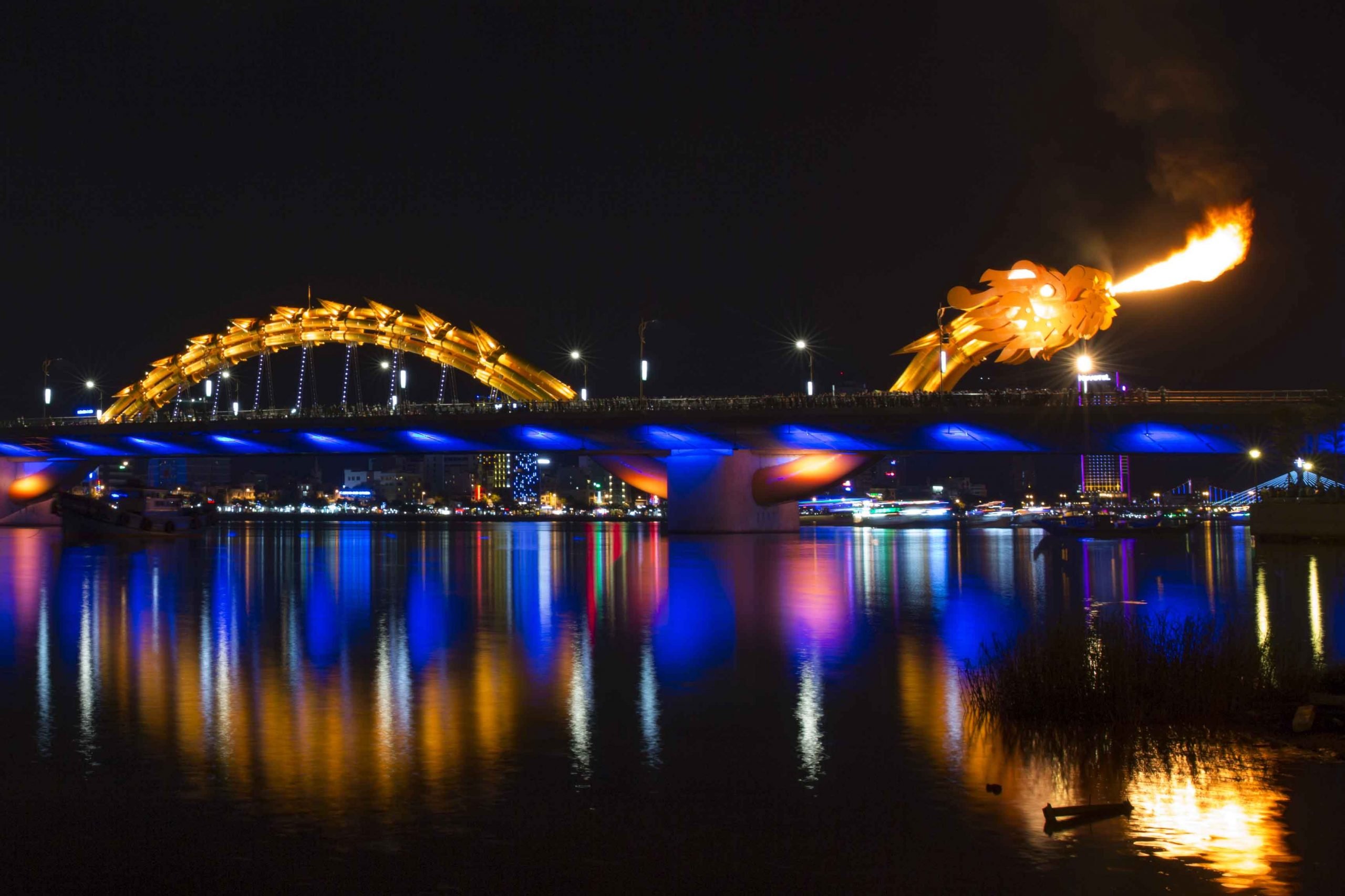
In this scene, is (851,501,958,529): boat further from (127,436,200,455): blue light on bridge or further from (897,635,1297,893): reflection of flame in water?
(897,635,1297,893): reflection of flame in water

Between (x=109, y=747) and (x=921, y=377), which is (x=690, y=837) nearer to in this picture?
(x=109, y=747)

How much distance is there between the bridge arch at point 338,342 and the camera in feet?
325

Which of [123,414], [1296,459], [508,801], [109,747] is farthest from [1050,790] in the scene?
[123,414]

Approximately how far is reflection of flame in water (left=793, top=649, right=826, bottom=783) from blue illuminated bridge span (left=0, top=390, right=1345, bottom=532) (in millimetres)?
54528

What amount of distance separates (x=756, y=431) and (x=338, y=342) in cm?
4300

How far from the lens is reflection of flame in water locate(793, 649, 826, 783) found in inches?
518

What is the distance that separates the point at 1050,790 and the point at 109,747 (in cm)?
939

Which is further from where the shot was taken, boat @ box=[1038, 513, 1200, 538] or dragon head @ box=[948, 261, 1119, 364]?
boat @ box=[1038, 513, 1200, 538]

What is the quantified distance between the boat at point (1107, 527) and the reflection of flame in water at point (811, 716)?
6923 centimetres

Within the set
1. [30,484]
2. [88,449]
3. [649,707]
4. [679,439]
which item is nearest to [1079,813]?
[649,707]

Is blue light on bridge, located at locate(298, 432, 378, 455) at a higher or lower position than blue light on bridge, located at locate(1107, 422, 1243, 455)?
higher

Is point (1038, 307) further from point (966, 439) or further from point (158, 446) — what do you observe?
point (158, 446)

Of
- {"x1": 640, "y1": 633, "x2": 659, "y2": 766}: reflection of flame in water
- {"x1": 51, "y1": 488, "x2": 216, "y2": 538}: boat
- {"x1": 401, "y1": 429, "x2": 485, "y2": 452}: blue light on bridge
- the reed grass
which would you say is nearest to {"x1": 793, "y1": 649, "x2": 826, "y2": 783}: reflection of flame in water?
{"x1": 640, "y1": 633, "x2": 659, "y2": 766}: reflection of flame in water

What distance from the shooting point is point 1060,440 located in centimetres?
7450
